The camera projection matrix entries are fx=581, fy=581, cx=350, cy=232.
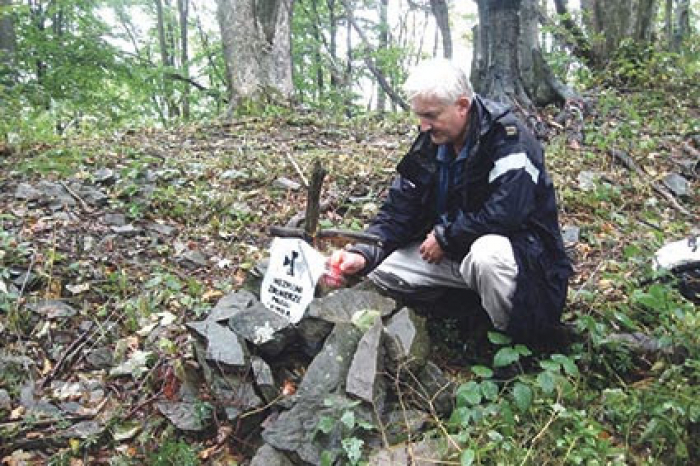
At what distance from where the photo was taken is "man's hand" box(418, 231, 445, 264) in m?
2.94

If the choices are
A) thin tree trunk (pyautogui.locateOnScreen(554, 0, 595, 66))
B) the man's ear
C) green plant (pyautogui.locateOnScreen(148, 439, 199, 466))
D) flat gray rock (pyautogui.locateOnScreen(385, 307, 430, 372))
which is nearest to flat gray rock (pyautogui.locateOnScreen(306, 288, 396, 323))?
flat gray rock (pyautogui.locateOnScreen(385, 307, 430, 372))

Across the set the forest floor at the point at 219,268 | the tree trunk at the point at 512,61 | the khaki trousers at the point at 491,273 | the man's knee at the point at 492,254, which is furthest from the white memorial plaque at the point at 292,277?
the tree trunk at the point at 512,61

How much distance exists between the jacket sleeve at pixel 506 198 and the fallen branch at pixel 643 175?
3.00m

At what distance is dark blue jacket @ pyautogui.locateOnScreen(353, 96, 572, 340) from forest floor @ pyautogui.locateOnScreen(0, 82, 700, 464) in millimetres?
290

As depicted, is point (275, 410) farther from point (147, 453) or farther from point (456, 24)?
point (456, 24)

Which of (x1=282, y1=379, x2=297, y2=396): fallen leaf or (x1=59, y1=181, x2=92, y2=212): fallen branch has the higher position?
(x1=59, y1=181, x2=92, y2=212): fallen branch

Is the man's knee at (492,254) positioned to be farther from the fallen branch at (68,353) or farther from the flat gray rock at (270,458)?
the fallen branch at (68,353)

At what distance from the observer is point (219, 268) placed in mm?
4344

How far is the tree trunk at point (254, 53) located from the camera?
9031mm

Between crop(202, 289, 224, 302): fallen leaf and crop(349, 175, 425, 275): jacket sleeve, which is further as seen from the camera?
crop(202, 289, 224, 302): fallen leaf

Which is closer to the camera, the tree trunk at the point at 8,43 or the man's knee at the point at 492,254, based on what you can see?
the man's knee at the point at 492,254

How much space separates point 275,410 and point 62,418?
114 centimetres

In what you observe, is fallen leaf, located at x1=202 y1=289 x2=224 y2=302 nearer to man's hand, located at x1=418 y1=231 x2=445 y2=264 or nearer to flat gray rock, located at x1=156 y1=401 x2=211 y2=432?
flat gray rock, located at x1=156 y1=401 x2=211 y2=432

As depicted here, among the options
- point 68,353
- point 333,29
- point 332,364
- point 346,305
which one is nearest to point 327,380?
point 332,364
